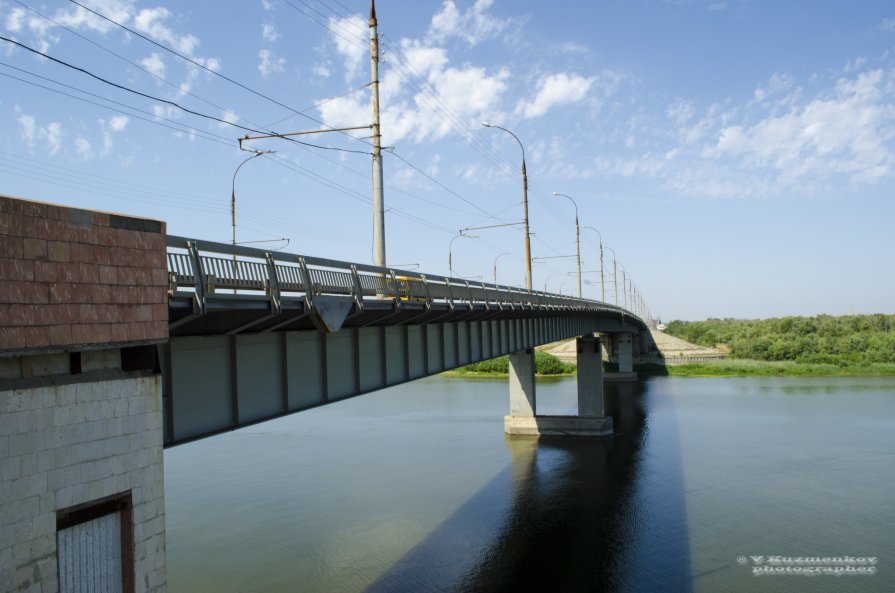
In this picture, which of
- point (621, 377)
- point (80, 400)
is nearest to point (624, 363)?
point (621, 377)

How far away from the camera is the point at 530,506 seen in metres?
30.3

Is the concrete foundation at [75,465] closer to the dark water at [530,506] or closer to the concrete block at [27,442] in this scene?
the concrete block at [27,442]

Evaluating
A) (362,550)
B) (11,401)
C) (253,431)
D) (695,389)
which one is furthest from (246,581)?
(695,389)

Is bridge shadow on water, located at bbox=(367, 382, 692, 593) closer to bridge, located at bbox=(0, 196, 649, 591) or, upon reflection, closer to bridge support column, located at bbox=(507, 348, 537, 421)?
bridge support column, located at bbox=(507, 348, 537, 421)

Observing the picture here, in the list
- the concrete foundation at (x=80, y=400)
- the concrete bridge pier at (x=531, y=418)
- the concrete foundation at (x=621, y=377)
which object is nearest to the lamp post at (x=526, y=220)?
the concrete bridge pier at (x=531, y=418)

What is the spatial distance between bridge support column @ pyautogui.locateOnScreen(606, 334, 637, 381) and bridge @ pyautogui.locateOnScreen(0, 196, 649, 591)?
7473 cm

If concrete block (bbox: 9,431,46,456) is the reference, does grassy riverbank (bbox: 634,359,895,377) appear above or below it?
below

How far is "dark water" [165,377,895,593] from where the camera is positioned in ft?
71.6

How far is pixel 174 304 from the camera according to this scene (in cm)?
1031

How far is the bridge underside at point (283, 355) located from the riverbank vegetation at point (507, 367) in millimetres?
63855

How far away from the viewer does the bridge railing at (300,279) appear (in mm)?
10695

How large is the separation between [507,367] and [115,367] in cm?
8146

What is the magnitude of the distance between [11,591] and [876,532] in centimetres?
2745

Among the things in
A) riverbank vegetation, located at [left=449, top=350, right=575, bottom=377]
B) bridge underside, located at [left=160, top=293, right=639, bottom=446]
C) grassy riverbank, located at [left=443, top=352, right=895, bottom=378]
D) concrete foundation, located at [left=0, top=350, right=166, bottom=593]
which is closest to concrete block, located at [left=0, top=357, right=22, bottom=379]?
concrete foundation, located at [left=0, top=350, right=166, bottom=593]
